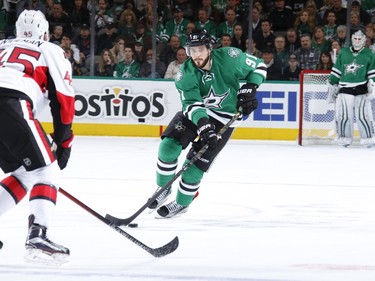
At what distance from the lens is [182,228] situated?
4.59 m

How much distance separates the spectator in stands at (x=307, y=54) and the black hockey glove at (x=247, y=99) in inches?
205

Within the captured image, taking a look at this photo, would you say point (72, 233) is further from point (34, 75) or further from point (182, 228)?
point (34, 75)

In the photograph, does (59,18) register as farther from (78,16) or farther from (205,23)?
(205,23)

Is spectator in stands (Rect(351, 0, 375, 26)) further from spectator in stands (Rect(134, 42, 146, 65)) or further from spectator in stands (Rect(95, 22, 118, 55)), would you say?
spectator in stands (Rect(95, 22, 118, 55))

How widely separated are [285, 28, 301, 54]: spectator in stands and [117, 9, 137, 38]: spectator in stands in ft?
5.04

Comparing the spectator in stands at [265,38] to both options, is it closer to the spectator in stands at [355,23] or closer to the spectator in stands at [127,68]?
the spectator in stands at [355,23]

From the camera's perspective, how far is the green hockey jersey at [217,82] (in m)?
4.86

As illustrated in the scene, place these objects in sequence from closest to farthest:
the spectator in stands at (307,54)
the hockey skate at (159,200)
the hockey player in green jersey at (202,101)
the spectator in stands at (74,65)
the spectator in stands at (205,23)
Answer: the hockey player in green jersey at (202,101) → the hockey skate at (159,200) → the spectator in stands at (307,54) → the spectator in stands at (74,65) → the spectator in stands at (205,23)

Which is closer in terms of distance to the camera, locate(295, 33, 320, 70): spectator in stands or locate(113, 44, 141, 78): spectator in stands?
locate(295, 33, 320, 70): spectator in stands

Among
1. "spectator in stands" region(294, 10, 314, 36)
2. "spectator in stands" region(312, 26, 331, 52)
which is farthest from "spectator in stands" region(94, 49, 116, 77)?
"spectator in stands" region(312, 26, 331, 52)

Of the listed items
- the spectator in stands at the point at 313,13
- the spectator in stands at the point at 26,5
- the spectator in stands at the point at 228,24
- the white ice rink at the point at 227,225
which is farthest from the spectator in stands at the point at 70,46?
the white ice rink at the point at 227,225

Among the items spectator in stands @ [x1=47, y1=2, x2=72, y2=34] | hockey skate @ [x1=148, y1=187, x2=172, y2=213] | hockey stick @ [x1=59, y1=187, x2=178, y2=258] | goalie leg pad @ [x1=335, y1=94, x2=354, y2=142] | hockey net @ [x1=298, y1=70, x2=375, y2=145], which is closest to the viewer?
hockey stick @ [x1=59, y1=187, x2=178, y2=258]

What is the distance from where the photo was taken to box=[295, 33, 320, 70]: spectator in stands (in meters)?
10.0

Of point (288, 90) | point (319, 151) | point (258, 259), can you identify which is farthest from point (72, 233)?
point (288, 90)
